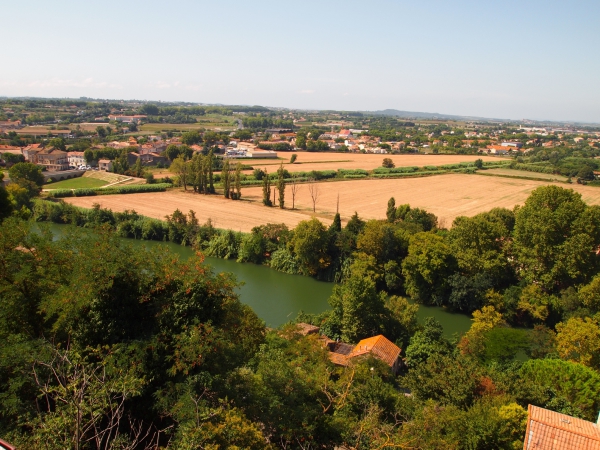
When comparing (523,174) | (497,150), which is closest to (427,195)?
(523,174)

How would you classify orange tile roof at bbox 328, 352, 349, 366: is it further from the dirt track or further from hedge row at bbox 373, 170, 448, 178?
the dirt track

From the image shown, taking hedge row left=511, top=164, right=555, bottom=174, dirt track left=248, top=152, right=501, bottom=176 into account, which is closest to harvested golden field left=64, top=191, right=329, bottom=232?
dirt track left=248, top=152, right=501, bottom=176

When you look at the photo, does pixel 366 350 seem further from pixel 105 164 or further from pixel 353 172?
pixel 105 164

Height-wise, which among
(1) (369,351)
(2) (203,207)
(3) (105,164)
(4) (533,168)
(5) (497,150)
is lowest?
(2) (203,207)

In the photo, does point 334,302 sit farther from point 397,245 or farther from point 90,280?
point 90,280

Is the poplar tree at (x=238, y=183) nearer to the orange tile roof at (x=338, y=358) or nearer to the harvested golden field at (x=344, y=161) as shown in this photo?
the harvested golden field at (x=344, y=161)

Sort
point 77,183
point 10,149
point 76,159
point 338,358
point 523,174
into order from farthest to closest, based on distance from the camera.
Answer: point 10,149 → point 523,174 → point 76,159 → point 77,183 → point 338,358
